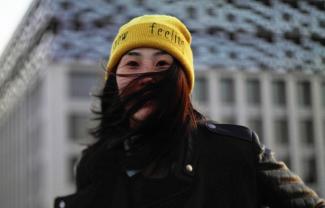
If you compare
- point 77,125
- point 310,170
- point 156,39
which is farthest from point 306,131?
point 156,39

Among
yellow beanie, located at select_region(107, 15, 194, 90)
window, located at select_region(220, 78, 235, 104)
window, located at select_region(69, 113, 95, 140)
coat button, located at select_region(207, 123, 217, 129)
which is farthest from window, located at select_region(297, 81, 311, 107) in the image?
coat button, located at select_region(207, 123, 217, 129)

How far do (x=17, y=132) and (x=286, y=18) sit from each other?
41781mm

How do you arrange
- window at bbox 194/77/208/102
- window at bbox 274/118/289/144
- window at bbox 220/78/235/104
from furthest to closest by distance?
1. window at bbox 220/78/235/104
2. window at bbox 274/118/289/144
3. window at bbox 194/77/208/102

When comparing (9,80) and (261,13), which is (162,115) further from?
(9,80)

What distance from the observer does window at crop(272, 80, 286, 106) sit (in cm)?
3316

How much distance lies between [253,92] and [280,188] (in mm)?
32086

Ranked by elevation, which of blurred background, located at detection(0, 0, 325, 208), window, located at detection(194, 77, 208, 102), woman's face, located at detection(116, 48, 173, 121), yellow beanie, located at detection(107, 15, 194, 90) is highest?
window, located at detection(194, 77, 208, 102)

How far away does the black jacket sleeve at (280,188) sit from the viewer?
4.32 ft

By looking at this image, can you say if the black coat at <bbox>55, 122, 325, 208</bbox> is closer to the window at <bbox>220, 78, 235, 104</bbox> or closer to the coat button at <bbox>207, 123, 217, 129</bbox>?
the coat button at <bbox>207, 123, 217, 129</bbox>

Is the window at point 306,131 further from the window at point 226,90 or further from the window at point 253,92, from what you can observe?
the window at point 226,90

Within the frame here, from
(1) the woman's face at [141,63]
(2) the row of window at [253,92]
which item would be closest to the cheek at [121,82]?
(1) the woman's face at [141,63]

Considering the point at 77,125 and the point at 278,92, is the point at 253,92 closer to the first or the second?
the point at 278,92

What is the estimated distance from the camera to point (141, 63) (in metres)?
1.42

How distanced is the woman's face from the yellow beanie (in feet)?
0.05
